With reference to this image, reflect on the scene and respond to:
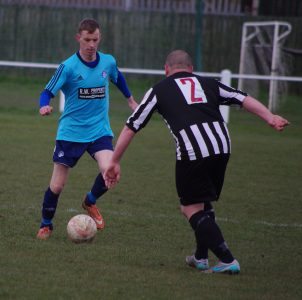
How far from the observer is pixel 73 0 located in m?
26.0

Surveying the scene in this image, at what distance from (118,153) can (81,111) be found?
1637mm

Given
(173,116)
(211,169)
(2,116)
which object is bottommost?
(2,116)

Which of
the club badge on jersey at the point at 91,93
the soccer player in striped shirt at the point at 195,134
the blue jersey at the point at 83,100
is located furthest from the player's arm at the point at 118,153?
the club badge on jersey at the point at 91,93

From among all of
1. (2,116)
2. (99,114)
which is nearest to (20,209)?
(99,114)

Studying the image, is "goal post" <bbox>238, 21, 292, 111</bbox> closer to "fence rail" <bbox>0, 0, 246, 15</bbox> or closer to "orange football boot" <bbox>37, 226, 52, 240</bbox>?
"fence rail" <bbox>0, 0, 246, 15</bbox>

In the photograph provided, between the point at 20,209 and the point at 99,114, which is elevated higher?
the point at 99,114

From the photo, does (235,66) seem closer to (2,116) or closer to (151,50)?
(151,50)

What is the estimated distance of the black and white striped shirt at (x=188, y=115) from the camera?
6.12 m

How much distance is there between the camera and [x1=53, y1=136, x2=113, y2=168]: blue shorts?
24.7 ft

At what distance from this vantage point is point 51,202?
7.45 meters

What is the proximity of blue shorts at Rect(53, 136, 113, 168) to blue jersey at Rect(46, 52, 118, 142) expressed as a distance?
4cm

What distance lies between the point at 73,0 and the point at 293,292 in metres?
21.3

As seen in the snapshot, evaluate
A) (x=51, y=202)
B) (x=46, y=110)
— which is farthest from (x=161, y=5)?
(x=46, y=110)

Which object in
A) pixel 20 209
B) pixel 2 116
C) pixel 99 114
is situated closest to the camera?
pixel 99 114
